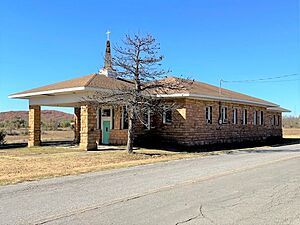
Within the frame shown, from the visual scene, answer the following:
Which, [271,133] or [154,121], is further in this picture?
[271,133]

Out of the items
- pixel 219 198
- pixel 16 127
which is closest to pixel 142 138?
pixel 219 198

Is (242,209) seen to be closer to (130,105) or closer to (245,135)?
(130,105)

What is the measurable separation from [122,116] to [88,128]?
3.70 m

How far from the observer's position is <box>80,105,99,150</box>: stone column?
21516 millimetres

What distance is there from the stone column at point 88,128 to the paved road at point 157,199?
9.24 m

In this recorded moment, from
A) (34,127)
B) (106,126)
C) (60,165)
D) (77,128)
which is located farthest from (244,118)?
(60,165)

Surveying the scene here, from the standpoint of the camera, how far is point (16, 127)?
60719 millimetres

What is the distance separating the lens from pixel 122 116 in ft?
80.9

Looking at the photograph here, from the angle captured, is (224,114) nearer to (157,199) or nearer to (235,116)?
(235,116)

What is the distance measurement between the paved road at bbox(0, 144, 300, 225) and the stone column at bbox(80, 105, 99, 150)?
924 cm

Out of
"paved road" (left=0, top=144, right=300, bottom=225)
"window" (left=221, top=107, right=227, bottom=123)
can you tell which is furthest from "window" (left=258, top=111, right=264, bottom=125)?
"paved road" (left=0, top=144, right=300, bottom=225)

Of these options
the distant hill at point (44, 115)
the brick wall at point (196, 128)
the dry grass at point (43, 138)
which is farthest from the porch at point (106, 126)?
the distant hill at point (44, 115)

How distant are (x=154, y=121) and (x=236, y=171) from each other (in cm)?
1377

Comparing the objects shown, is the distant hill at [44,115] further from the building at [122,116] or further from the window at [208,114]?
the window at [208,114]
